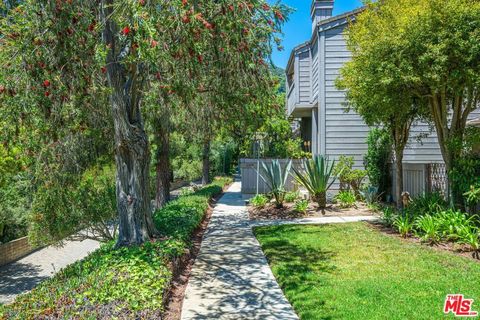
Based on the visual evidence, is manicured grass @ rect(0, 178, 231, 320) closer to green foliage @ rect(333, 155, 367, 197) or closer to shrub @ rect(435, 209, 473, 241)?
shrub @ rect(435, 209, 473, 241)

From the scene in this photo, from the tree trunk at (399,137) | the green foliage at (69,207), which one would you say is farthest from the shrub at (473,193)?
the green foliage at (69,207)

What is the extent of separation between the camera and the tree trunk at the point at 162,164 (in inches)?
523

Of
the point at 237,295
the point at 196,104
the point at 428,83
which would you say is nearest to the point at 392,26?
the point at 428,83

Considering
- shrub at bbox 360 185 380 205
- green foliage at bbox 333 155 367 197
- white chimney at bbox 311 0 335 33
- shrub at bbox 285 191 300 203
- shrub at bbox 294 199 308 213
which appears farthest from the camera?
white chimney at bbox 311 0 335 33

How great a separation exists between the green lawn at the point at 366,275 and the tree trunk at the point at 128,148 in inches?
104

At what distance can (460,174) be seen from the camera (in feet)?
26.0

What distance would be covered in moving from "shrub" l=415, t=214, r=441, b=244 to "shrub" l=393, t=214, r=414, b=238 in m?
0.20

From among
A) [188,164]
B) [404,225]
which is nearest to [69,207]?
[404,225]

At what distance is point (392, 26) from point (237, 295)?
6.44 meters

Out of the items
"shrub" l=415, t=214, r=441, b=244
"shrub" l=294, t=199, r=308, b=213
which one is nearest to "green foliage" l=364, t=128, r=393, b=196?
"shrub" l=294, t=199, r=308, b=213

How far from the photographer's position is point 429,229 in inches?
295

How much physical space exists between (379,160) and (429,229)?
237 inches

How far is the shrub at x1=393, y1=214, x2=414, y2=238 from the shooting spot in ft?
26.7

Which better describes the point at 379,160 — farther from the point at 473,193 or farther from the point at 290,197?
the point at 473,193
